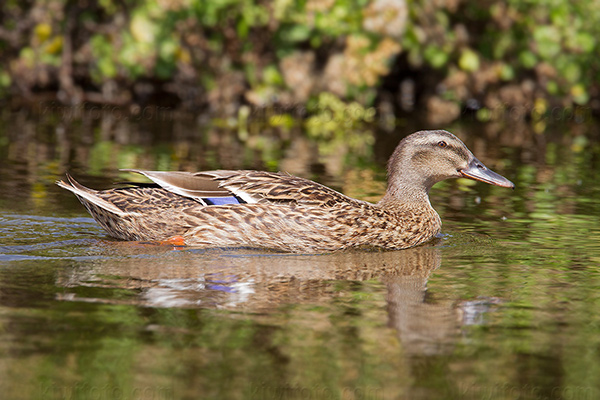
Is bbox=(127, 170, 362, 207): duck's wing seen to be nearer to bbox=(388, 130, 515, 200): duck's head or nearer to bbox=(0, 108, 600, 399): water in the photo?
bbox=(0, 108, 600, 399): water

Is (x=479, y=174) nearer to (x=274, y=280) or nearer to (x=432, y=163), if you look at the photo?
(x=432, y=163)

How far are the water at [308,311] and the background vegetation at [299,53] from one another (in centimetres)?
737

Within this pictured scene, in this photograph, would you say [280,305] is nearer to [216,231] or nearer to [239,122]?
[216,231]

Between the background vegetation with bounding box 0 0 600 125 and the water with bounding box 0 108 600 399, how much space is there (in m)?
7.37

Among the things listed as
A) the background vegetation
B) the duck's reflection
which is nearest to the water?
the duck's reflection

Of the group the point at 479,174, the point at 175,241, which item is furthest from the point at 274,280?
the point at 479,174

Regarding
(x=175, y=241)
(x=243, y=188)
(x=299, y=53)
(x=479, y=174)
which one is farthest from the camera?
(x=299, y=53)

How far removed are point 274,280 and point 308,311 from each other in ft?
2.94

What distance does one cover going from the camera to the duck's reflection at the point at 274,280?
5902 mm

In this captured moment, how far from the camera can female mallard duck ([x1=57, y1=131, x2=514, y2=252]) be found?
26.7 feet

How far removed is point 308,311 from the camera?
5984 millimetres

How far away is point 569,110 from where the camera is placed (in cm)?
2091

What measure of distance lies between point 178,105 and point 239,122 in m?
2.45

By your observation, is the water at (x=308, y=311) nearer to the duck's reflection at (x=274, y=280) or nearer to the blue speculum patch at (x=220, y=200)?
the duck's reflection at (x=274, y=280)
